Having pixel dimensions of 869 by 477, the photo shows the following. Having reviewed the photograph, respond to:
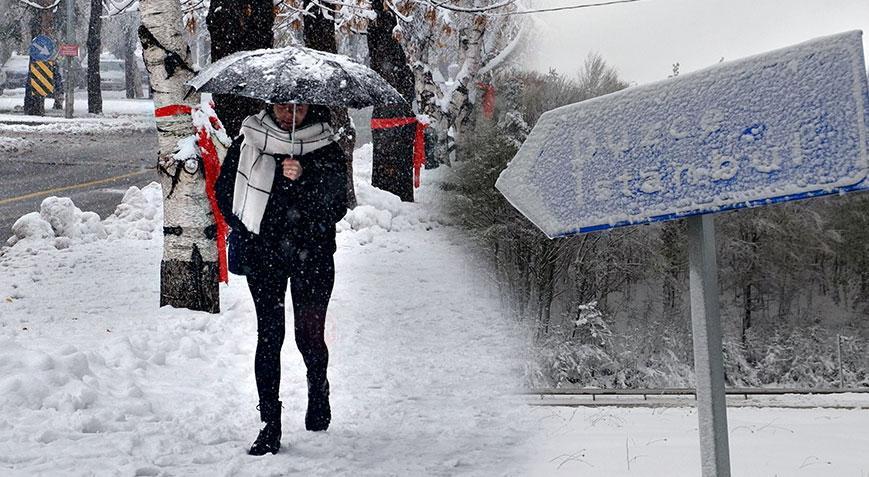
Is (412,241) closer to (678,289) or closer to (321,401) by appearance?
(321,401)

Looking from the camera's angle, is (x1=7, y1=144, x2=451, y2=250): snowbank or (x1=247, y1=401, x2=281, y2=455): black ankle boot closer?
(x1=247, y1=401, x2=281, y2=455): black ankle boot

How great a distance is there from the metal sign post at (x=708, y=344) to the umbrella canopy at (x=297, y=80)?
218 centimetres

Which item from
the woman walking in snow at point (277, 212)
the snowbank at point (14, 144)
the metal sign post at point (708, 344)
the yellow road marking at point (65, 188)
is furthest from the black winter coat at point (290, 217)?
the snowbank at point (14, 144)

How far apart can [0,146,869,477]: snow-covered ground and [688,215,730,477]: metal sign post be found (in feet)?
5.03

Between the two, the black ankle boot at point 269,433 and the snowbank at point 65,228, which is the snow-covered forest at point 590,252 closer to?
the snowbank at point 65,228

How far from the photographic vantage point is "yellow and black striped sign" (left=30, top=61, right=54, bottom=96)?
2456 cm

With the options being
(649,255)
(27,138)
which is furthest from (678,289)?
(27,138)

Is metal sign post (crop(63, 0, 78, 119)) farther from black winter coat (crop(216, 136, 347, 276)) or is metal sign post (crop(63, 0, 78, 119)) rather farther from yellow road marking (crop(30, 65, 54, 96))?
black winter coat (crop(216, 136, 347, 276))

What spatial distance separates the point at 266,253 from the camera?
4.73 m

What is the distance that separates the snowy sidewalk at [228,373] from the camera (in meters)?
4.56

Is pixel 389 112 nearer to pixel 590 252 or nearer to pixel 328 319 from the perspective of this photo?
pixel 328 319

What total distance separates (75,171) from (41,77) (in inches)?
353

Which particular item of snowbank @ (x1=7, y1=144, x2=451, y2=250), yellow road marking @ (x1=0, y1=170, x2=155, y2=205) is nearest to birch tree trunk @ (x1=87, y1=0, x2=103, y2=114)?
yellow road marking @ (x1=0, y1=170, x2=155, y2=205)

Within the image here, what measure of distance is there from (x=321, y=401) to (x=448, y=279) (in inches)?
185
